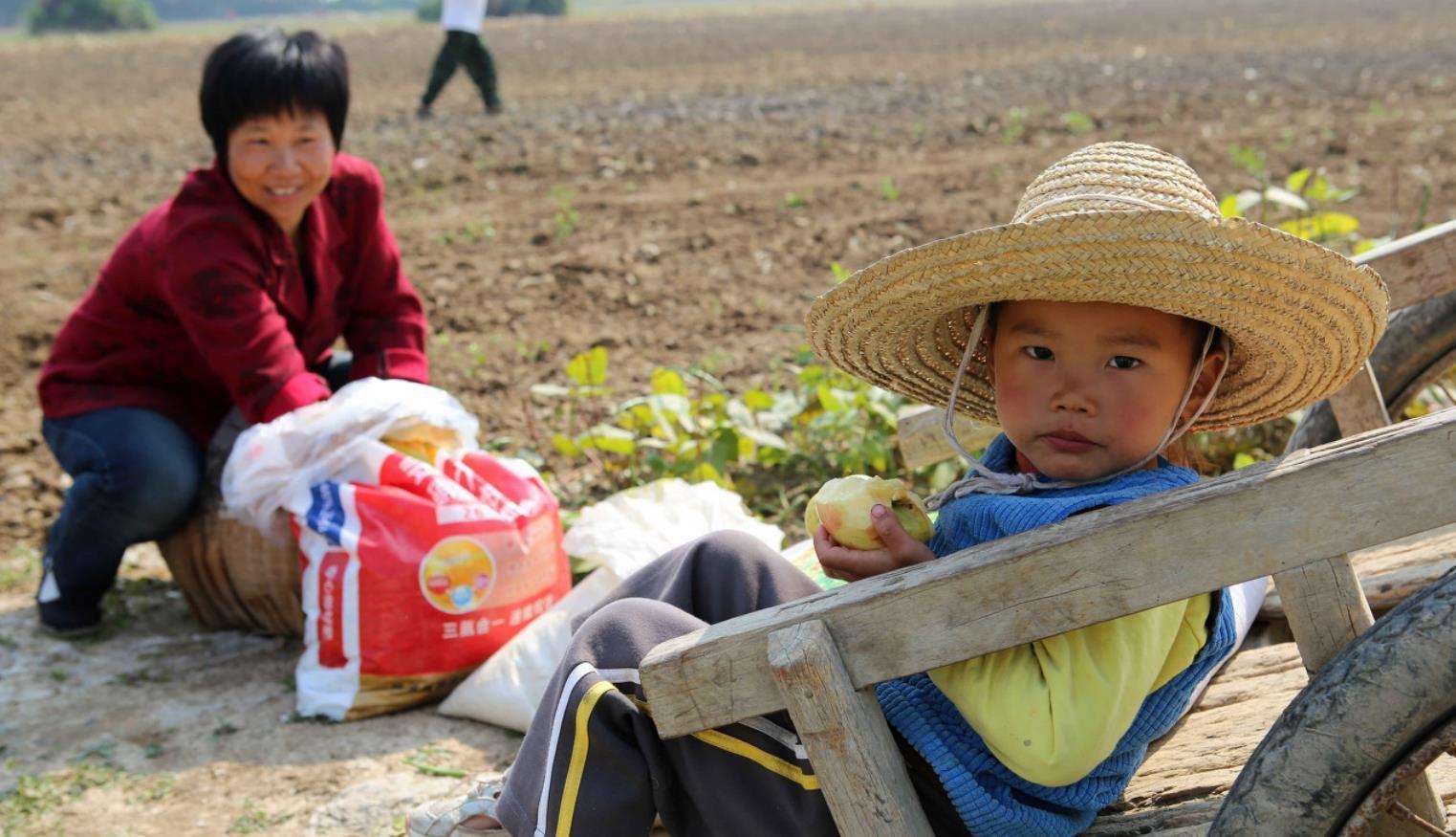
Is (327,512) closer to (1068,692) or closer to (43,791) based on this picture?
(43,791)

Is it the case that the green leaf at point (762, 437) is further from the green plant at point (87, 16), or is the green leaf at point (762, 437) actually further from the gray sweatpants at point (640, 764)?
the green plant at point (87, 16)

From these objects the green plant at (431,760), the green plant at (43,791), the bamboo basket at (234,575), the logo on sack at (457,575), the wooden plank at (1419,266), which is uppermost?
the wooden plank at (1419,266)

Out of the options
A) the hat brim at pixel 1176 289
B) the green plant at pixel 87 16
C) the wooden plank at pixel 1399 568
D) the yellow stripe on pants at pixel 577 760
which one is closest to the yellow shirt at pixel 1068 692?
the hat brim at pixel 1176 289

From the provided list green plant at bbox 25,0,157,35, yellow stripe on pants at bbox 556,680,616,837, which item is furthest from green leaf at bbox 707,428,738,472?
green plant at bbox 25,0,157,35

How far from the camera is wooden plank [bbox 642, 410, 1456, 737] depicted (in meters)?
1.43

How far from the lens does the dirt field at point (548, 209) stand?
2.93 metres

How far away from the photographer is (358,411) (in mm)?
3143

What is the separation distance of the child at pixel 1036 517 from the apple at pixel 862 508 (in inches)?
1.2

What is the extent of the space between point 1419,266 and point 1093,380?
3.38ft

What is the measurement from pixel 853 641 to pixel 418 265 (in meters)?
5.01

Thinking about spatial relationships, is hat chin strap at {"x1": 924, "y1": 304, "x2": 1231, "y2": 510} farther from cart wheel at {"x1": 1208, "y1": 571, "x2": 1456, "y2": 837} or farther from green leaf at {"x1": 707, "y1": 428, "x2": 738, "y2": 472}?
green leaf at {"x1": 707, "y1": 428, "x2": 738, "y2": 472}

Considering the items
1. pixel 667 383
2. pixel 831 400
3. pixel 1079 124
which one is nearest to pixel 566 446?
pixel 667 383

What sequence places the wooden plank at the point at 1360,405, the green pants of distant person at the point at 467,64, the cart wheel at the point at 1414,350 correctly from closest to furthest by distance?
1. the wooden plank at the point at 1360,405
2. the cart wheel at the point at 1414,350
3. the green pants of distant person at the point at 467,64

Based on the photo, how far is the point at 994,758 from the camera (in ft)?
5.93
